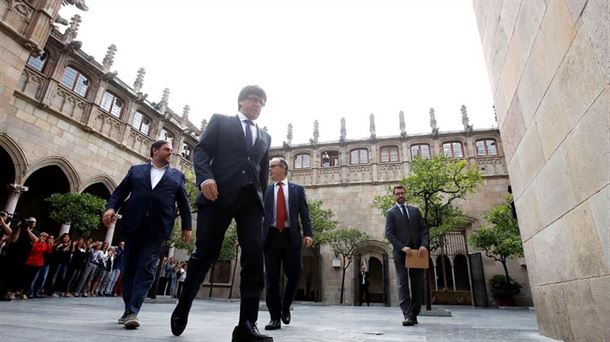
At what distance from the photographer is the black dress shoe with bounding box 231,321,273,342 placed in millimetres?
2094

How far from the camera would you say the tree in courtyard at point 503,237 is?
45.4ft

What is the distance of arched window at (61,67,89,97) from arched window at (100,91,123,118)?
3.11 feet

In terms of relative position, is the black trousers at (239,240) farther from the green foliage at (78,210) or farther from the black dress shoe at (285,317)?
the green foliage at (78,210)

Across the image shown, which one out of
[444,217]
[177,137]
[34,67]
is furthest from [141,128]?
[444,217]

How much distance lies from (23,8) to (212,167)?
12.0 metres

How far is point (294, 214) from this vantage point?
4.25 metres

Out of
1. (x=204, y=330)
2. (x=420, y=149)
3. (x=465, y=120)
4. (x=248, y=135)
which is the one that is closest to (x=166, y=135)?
(x=420, y=149)

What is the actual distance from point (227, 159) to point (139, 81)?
1813 cm

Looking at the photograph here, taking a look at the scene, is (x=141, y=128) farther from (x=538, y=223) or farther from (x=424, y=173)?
(x=538, y=223)

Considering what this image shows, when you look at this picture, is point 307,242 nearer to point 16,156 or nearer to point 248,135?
point 248,135

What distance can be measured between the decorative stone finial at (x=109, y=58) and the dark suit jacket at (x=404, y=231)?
645 inches

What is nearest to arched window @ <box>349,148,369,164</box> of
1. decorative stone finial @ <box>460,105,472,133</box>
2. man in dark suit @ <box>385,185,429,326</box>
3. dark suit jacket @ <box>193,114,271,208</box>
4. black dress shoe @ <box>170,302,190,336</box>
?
decorative stone finial @ <box>460,105,472,133</box>

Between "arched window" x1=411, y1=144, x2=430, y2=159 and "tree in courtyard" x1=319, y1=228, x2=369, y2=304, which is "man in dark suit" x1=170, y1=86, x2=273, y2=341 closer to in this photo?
"tree in courtyard" x1=319, y1=228, x2=369, y2=304

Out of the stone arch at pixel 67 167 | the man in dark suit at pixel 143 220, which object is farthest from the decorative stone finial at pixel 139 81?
the man in dark suit at pixel 143 220
